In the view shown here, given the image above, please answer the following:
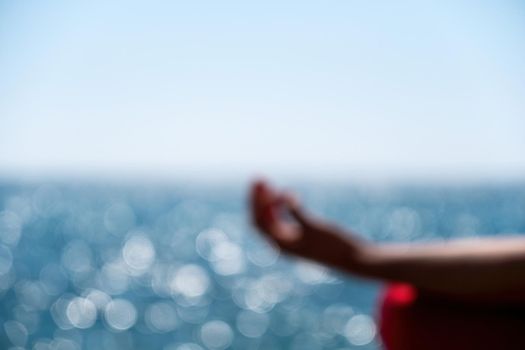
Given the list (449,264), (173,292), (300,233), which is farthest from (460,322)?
(173,292)

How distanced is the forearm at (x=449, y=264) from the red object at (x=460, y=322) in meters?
0.11

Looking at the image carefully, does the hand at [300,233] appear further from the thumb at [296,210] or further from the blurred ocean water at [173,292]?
the blurred ocean water at [173,292]

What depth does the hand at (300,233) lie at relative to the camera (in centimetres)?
136

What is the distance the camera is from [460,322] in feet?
4.91

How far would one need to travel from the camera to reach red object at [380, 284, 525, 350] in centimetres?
149

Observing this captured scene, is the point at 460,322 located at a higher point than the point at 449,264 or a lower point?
lower

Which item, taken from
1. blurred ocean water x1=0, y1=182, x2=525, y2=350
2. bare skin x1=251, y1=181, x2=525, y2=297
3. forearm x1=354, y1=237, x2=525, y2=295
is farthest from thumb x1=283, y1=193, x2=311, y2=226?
blurred ocean water x1=0, y1=182, x2=525, y2=350

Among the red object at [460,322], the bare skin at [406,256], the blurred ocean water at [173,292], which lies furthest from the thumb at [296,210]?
the blurred ocean water at [173,292]

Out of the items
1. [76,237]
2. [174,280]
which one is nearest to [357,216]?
[76,237]

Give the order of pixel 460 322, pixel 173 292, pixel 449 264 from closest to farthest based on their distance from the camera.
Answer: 1. pixel 449 264
2. pixel 460 322
3. pixel 173 292

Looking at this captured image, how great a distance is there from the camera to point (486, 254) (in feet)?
4.43

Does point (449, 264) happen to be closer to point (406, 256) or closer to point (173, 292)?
point (406, 256)

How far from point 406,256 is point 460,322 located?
232 millimetres

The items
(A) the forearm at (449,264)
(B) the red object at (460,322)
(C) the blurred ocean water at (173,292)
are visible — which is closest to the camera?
(A) the forearm at (449,264)
